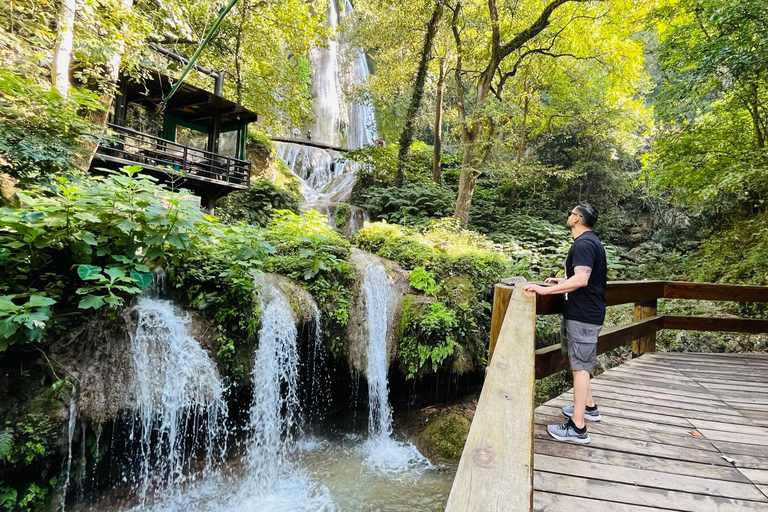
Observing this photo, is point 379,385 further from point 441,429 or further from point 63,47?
point 63,47

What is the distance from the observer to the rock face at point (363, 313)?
5945 millimetres

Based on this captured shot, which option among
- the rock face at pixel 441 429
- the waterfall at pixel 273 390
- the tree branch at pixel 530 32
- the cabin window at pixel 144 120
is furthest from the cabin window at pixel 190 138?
the rock face at pixel 441 429

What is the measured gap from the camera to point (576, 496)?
6.23 ft

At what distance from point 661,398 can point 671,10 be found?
9.60 m

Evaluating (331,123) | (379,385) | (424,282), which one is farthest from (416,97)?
(331,123)

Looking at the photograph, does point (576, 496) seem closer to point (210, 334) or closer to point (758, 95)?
point (210, 334)

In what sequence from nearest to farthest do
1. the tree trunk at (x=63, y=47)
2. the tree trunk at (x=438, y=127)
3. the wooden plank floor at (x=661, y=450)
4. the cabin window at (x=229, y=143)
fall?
the wooden plank floor at (x=661, y=450)
the tree trunk at (x=63, y=47)
the cabin window at (x=229, y=143)
the tree trunk at (x=438, y=127)

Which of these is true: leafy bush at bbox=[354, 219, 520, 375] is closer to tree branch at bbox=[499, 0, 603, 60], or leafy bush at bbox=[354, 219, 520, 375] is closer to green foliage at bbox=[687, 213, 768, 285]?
green foliage at bbox=[687, 213, 768, 285]

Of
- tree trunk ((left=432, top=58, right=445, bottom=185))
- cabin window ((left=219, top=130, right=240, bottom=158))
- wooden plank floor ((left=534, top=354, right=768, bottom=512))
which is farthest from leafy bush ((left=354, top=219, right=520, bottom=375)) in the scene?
cabin window ((left=219, top=130, right=240, bottom=158))

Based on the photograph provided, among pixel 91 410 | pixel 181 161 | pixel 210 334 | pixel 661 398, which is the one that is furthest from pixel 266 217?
pixel 661 398

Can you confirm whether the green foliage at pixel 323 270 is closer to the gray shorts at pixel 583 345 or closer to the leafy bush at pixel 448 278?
the leafy bush at pixel 448 278

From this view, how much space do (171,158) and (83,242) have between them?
793cm

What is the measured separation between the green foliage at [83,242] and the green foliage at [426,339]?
152 inches

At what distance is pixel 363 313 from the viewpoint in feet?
19.9
